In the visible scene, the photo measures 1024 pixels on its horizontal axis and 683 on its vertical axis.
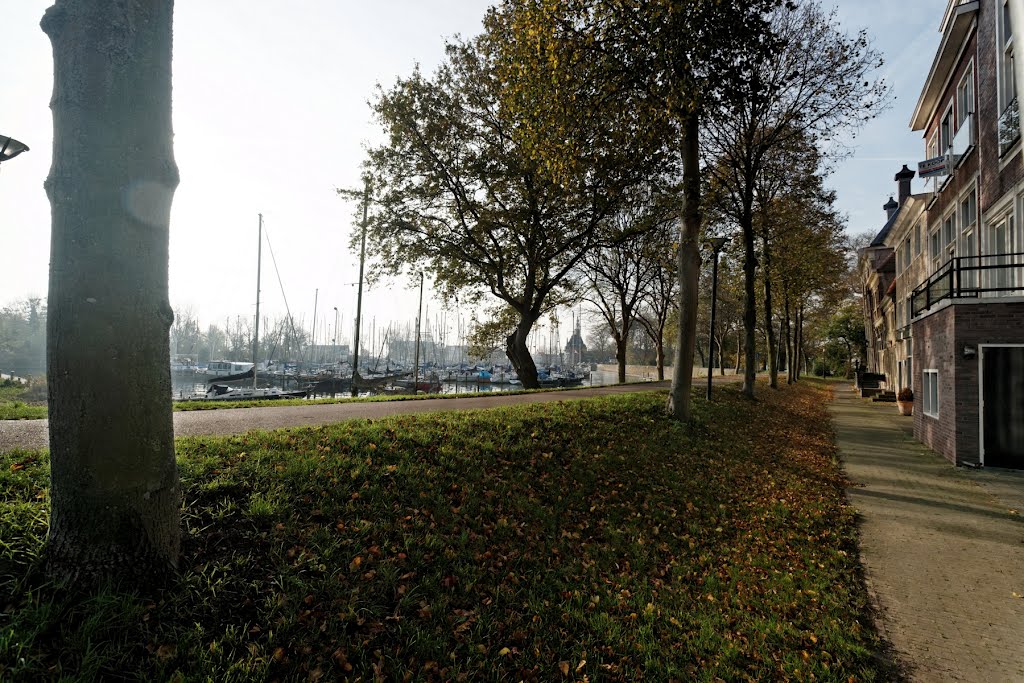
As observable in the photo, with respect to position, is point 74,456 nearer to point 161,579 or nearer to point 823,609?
point 161,579

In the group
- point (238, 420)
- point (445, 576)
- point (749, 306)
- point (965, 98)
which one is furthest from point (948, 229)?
point (238, 420)

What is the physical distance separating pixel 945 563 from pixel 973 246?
13.3 metres

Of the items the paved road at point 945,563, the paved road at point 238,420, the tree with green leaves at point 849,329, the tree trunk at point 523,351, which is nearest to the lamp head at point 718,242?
the tree trunk at point 523,351

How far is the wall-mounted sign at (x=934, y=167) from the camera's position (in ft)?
52.0

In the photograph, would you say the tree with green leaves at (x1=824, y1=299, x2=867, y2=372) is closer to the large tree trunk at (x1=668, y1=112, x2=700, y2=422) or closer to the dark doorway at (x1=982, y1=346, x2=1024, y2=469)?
the dark doorway at (x1=982, y1=346, x2=1024, y2=469)

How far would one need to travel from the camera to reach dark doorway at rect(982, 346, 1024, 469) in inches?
401

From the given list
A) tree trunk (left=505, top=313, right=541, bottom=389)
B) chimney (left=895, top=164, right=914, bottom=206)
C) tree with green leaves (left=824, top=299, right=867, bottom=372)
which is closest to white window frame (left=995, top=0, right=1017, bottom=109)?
tree trunk (left=505, top=313, right=541, bottom=389)

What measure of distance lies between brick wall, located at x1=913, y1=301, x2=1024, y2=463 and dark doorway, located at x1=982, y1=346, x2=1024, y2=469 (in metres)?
0.19

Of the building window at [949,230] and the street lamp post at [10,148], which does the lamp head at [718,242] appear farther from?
the street lamp post at [10,148]

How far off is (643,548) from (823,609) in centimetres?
188

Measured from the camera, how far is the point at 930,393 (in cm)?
1321

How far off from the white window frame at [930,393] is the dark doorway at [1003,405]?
1.49 meters

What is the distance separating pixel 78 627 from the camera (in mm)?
2771

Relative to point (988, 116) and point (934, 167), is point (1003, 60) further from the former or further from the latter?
point (934, 167)
